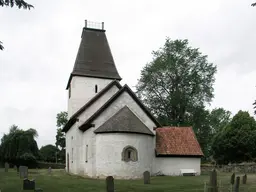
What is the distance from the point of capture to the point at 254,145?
52906mm

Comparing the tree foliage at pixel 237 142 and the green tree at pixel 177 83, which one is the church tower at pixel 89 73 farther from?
the tree foliage at pixel 237 142

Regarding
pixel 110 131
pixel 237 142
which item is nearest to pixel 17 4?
pixel 110 131

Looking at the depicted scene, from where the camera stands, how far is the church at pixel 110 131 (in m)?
29.3

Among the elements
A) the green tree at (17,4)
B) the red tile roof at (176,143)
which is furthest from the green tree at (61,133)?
the green tree at (17,4)

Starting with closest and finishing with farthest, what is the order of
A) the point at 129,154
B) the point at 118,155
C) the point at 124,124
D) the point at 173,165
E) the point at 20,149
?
1. the point at 118,155
2. the point at 124,124
3. the point at 129,154
4. the point at 173,165
5. the point at 20,149

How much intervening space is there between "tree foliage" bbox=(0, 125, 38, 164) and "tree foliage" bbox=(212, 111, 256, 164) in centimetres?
3459

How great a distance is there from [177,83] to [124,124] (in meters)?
25.3

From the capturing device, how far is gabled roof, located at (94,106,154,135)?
29.2 metres

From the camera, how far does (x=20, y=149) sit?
226 feet

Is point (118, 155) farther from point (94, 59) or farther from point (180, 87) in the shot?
point (180, 87)

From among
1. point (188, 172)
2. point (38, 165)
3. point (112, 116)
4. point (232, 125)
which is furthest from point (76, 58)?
point (38, 165)

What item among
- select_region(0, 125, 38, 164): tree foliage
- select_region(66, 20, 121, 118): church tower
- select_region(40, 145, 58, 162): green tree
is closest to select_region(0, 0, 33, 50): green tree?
select_region(66, 20, 121, 118): church tower

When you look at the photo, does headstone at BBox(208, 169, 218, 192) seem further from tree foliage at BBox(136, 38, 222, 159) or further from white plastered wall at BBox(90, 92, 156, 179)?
tree foliage at BBox(136, 38, 222, 159)

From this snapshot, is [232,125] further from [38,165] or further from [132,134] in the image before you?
[38,165]
